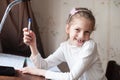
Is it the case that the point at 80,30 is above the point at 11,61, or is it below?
above

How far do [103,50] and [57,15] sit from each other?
18.1 inches

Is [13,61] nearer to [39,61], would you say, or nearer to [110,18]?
[39,61]

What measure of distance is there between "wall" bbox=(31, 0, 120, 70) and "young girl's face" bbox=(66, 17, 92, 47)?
0.76m

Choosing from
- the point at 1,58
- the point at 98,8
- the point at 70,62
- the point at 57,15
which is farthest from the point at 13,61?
the point at 98,8

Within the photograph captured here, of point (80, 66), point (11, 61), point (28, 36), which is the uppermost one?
point (28, 36)

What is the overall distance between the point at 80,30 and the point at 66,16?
803 millimetres

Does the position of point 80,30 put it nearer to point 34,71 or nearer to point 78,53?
point 78,53

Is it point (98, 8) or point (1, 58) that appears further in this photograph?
point (98, 8)

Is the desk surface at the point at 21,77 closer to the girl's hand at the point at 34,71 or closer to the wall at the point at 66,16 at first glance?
the girl's hand at the point at 34,71

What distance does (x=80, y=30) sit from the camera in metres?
1.17

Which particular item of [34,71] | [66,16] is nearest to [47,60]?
[34,71]

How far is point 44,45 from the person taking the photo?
2.01 meters

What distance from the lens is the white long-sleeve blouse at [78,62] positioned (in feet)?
3.63

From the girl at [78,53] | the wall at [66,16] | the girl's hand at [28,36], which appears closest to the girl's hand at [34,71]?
the girl at [78,53]
